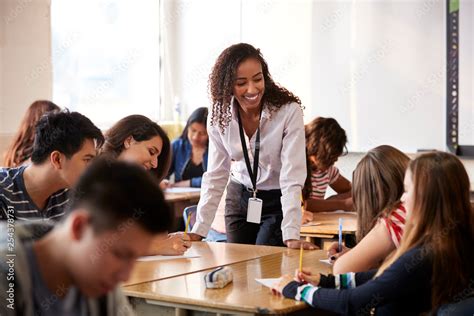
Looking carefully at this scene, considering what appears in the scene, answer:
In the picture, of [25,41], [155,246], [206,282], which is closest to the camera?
[206,282]

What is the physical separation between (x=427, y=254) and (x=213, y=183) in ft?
5.11

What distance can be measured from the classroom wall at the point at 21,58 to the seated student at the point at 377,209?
353cm

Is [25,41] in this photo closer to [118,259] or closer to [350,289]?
[350,289]

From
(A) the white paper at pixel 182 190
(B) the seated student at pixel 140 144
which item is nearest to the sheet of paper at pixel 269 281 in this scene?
(B) the seated student at pixel 140 144

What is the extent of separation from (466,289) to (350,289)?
1.12 ft

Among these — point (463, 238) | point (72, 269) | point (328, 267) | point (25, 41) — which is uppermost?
point (25, 41)

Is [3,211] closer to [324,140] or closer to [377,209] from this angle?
[377,209]

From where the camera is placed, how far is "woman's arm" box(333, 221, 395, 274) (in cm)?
260

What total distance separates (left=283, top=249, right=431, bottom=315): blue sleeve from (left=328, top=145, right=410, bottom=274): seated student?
0.92ft

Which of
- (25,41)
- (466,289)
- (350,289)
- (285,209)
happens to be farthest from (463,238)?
(25,41)

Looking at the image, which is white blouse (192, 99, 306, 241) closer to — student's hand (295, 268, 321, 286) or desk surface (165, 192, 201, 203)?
student's hand (295, 268, 321, 286)

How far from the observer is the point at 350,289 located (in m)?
2.34

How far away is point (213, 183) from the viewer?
12.0ft

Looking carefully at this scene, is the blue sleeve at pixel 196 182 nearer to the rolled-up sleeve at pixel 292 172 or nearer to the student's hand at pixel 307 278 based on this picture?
the rolled-up sleeve at pixel 292 172
